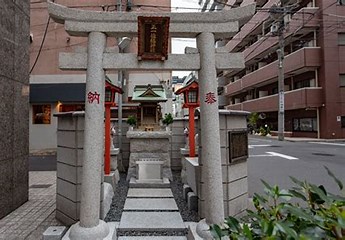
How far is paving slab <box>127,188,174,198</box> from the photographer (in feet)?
23.0

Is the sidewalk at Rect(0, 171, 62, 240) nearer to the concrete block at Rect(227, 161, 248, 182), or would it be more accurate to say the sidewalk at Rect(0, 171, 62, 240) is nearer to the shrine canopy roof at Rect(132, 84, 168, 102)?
the concrete block at Rect(227, 161, 248, 182)

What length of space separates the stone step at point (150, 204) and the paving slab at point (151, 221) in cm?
33

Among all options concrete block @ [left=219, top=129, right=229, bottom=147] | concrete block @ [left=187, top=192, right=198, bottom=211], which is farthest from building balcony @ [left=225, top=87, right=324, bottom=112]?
concrete block @ [left=219, top=129, right=229, bottom=147]

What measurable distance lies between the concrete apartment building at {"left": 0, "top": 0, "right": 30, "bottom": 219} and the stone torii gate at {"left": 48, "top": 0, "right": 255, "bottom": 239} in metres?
2.67

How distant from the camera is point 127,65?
441cm

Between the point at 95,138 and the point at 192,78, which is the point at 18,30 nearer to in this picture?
the point at 95,138

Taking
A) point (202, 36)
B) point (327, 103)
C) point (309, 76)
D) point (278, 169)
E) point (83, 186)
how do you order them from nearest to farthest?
1. point (83, 186)
2. point (202, 36)
3. point (278, 169)
4. point (327, 103)
5. point (309, 76)

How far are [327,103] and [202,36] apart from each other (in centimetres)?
2401

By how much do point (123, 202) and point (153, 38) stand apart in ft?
14.2

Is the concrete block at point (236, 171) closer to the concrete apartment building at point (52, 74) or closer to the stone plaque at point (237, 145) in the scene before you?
the stone plaque at point (237, 145)

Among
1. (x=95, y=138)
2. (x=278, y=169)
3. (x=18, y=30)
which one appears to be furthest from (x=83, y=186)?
(x=278, y=169)

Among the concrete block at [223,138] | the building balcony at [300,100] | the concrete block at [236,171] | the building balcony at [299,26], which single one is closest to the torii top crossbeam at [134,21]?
the concrete block at [223,138]

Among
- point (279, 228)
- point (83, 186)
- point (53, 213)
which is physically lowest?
point (53, 213)

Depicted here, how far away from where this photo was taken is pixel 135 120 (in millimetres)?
10789
